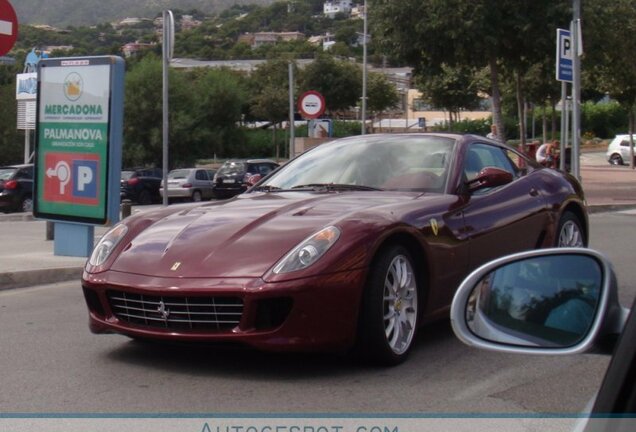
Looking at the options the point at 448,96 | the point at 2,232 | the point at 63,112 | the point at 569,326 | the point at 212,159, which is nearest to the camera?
the point at 569,326

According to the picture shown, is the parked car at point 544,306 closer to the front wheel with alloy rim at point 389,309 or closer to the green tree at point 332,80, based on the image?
the front wheel with alloy rim at point 389,309

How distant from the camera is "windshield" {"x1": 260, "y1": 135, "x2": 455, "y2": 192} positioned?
21.6 feet

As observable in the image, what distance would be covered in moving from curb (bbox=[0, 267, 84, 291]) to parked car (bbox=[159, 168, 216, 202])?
24.4m

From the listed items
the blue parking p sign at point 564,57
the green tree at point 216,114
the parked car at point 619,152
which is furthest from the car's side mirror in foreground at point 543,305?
the green tree at point 216,114

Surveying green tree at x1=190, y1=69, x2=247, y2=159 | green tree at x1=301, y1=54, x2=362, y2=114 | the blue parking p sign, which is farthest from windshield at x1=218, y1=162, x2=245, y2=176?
green tree at x1=301, y1=54, x2=362, y2=114

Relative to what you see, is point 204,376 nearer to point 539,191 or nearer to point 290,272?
point 290,272

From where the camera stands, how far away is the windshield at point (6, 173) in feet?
88.7

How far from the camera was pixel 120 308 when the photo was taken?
5555 millimetres

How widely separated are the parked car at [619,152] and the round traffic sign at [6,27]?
130 feet

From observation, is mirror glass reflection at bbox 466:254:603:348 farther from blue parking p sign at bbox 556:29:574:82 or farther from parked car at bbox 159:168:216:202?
parked car at bbox 159:168:216:202

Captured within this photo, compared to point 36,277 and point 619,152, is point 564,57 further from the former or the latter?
point 619,152

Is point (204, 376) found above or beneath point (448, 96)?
beneath

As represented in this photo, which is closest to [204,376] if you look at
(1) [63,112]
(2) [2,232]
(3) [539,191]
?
(3) [539,191]

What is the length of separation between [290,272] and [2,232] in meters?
11.5
